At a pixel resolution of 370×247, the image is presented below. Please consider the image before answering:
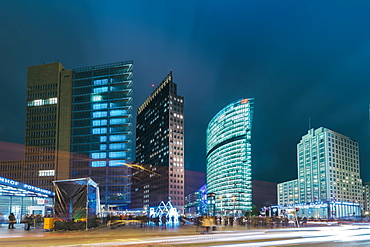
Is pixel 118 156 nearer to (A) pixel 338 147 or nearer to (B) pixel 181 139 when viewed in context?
(B) pixel 181 139

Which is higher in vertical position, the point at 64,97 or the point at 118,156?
the point at 64,97

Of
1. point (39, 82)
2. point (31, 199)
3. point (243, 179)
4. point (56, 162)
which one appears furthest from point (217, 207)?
point (31, 199)

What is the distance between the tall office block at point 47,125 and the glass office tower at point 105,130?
12.6ft

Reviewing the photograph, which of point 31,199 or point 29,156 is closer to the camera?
point 31,199

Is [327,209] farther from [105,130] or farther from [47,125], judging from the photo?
[47,125]

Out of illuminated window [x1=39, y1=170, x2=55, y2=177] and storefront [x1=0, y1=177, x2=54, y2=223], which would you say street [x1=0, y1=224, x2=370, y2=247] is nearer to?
storefront [x1=0, y1=177, x2=54, y2=223]

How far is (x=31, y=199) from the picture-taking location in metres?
50.3

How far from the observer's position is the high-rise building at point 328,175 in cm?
15920

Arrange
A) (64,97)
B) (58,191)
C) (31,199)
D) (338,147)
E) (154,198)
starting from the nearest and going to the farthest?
A: (58,191) < (31,199) < (64,97) < (338,147) < (154,198)

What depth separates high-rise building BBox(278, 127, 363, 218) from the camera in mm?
159200

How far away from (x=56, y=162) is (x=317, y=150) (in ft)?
382

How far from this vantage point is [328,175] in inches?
6521

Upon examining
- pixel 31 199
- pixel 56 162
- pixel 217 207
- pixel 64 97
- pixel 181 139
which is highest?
pixel 64 97

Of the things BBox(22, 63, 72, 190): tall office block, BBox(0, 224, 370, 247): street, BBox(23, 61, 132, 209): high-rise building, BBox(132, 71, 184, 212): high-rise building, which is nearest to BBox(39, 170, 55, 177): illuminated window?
BBox(22, 63, 72, 190): tall office block
